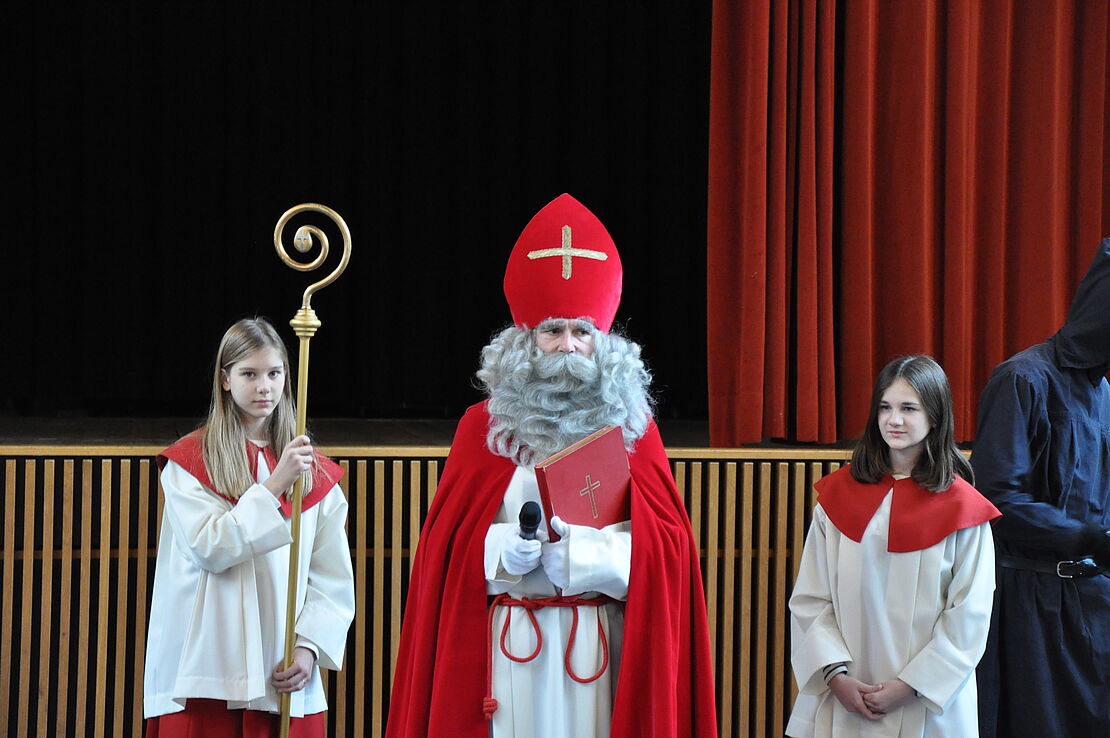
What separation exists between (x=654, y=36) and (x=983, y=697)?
4.19 m

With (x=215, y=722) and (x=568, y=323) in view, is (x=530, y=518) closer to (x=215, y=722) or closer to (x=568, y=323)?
(x=568, y=323)

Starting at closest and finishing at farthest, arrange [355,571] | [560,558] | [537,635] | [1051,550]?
1. [560,558]
2. [537,635]
3. [1051,550]
4. [355,571]

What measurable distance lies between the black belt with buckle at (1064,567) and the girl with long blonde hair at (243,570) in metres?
2.18

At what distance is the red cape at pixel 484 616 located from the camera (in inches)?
105

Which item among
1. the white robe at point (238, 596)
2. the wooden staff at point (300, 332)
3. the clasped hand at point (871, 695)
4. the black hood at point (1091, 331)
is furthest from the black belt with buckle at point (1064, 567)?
the wooden staff at point (300, 332)

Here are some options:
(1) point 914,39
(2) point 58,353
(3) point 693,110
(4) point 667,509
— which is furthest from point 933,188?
(2) point 58,353

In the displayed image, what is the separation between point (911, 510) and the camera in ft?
10.6

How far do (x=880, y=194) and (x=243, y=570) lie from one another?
11.8 feet

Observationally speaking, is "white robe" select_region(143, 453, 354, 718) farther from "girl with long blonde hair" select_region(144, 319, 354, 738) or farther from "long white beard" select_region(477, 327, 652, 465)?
"long white beard" select_region(477, 327, 652, 465)

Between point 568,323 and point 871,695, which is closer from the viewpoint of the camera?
point 568,323

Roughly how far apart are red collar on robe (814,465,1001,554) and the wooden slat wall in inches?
59.1

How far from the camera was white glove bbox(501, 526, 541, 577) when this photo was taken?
8.31ft

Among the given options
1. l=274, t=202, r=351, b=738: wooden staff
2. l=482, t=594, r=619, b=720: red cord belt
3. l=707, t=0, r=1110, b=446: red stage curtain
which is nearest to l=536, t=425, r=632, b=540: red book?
l=482, t=594, r=619, b=720: red cord belt

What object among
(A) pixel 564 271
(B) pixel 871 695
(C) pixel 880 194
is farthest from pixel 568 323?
(C) pixel 880 194
